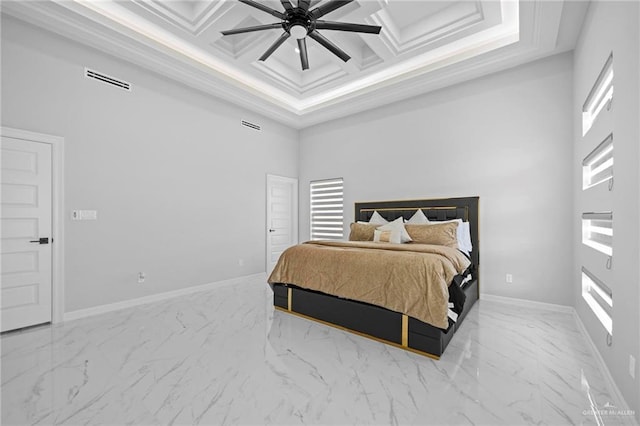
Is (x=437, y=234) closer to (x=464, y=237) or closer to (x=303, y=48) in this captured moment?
(x=464, y=237)

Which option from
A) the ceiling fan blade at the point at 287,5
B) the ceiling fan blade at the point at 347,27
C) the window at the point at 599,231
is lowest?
the window at the point at 599,231

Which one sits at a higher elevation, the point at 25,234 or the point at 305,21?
the point at 305,21

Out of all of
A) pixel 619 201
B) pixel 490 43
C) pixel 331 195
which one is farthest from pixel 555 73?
pixel 331 195

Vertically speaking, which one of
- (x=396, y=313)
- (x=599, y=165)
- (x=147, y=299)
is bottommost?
(x=147, y=299)

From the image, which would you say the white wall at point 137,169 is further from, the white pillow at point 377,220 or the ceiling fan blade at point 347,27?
the ceiling fan blade at point 347,27

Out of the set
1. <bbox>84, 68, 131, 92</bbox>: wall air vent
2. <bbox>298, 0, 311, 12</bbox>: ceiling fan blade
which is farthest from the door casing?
<bbox>298, 0, 311, 12</bbox>: ceiling fan blade

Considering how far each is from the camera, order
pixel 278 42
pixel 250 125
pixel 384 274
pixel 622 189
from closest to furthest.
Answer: pixel 622 189, pixel 384 274, pixel 278 42, pixel 250 125

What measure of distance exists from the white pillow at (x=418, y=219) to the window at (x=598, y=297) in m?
1.80

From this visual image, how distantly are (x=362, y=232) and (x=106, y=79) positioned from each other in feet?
13.0

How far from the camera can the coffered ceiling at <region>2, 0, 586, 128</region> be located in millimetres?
2973

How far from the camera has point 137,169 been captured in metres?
3.80

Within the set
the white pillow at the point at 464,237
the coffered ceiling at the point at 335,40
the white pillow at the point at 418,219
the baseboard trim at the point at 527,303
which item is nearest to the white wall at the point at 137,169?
the coffered ceiling at the point at 335,40

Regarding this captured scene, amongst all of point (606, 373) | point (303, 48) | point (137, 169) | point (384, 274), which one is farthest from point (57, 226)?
point (606, 373)

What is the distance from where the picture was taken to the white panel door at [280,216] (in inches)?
222
